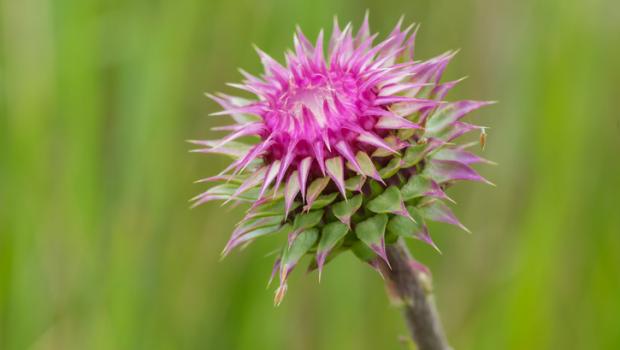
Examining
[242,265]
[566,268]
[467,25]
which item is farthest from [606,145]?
[242,265]

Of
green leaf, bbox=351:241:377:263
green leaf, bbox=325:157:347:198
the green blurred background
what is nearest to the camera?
green leaf, bbox=325:157:347:198

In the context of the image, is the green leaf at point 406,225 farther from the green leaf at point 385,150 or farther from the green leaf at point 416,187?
the green leaf at point 385,150

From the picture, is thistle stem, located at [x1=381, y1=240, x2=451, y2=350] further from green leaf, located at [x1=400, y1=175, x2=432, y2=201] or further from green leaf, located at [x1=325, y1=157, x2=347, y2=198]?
green leaf, located at [x1=325, y1=157, x2=347, y2=198]

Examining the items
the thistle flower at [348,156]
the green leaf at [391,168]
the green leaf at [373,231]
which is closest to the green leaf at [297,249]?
the thistle flower at [348,156]

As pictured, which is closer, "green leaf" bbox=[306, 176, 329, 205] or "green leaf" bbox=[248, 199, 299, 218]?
"green leaf" bbox=[306, 176, 329, 205]

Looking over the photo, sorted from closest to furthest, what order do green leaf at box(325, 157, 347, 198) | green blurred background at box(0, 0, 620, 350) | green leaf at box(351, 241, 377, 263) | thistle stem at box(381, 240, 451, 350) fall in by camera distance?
green leaf at box(325, 157, 347, 198), green leaf at box(351, 241, 377, 263), thistle stem at box(381, 240, 451, 350), green blurred background at box(0, 0, 620, 350)

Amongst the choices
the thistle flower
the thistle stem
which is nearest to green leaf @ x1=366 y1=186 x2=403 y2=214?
the thistle flower

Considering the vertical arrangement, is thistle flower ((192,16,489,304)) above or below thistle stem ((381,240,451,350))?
above
